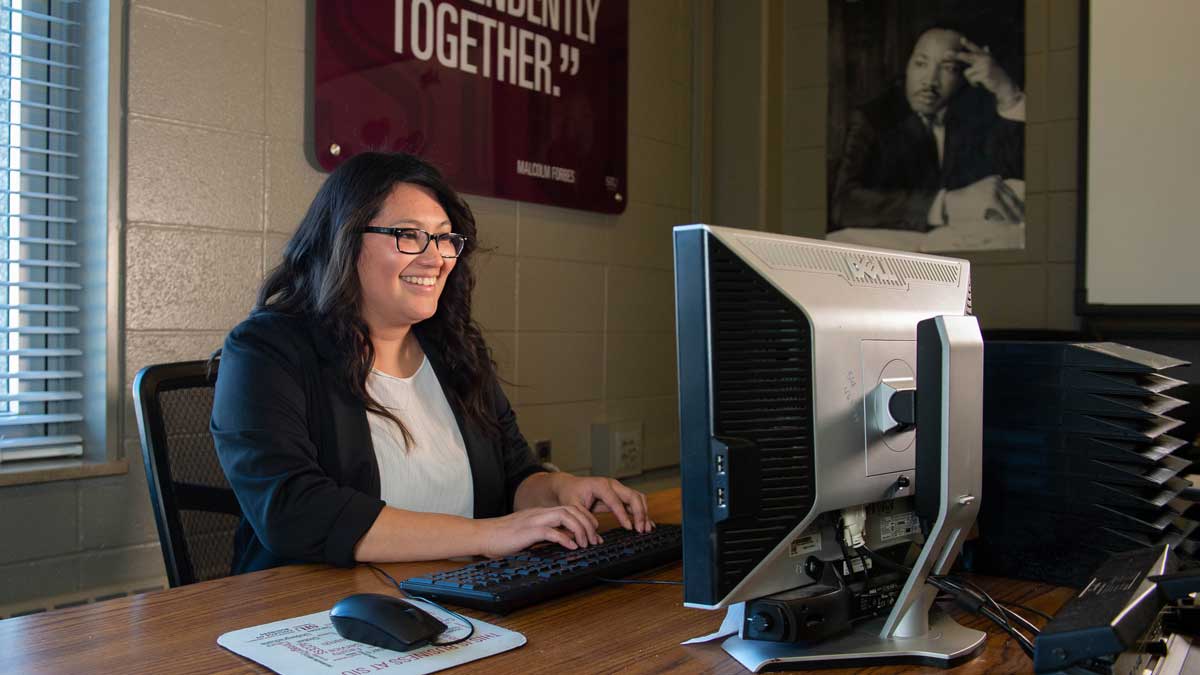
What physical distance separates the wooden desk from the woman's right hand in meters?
0.11

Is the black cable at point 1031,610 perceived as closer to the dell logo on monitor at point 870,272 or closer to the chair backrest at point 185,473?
the dell logo on monitor at point 870,272

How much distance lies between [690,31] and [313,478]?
91.8 inches

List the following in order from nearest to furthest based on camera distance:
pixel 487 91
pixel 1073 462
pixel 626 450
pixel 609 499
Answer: pixel 1073 462, pixel 609 499, pixel 487 91, pixel 626 450

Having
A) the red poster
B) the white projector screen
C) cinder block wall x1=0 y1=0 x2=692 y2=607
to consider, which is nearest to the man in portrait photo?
the white projector screen

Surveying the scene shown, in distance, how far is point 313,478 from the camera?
137 cm

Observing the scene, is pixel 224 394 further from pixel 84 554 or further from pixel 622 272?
pixel 622 272

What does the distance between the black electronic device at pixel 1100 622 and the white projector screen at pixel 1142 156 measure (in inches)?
75.9

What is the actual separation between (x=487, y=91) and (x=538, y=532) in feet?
4.91

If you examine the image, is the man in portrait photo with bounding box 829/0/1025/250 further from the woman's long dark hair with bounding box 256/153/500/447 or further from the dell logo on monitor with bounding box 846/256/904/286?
the dell logo on monitor with bounding box 846/256/904/286

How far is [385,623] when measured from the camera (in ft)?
3.04

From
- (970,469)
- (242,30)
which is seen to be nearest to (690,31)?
(242,30)

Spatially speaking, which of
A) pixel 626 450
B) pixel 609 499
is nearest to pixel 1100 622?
pixel 609 499

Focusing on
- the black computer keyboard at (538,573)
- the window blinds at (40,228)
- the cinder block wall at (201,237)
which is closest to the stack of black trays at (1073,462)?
the black computer keyboard at (538,573)

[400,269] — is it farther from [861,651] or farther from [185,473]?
[861,651]
